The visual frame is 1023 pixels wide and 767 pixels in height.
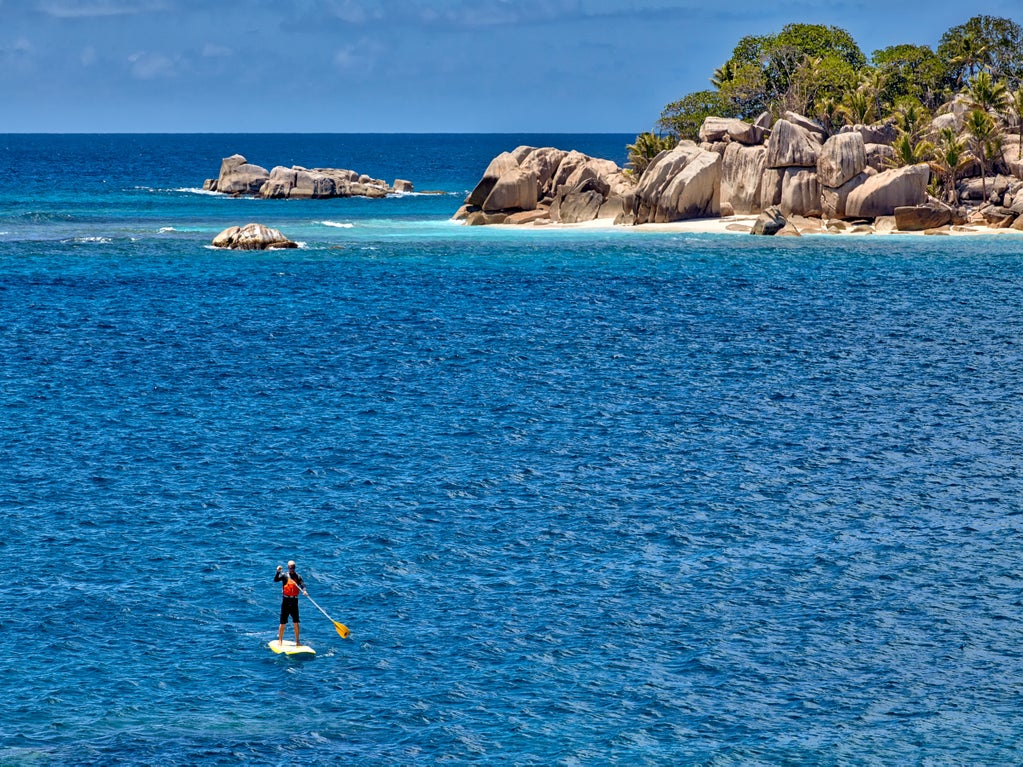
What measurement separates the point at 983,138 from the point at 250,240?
6554 cm

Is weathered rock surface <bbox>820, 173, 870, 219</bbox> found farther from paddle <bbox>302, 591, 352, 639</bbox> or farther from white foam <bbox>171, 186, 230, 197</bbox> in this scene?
paddle <bbox>302, 591, 352, 639</bbox>

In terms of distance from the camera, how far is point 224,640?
33406 mm

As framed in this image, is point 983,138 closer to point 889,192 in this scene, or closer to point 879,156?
point 889,192

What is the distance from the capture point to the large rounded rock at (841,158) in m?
117

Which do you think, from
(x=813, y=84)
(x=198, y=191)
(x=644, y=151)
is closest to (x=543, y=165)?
(x=644, y=151)

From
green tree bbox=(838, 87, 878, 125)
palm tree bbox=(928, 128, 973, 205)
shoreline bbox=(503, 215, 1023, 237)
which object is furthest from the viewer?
green tree bbox=(838, 87, 878, 125)

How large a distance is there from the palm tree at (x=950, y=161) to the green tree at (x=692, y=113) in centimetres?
2918

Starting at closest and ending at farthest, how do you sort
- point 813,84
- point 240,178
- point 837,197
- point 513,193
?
point 837,197 → point 513,193 → point 813,84 → point 240,178

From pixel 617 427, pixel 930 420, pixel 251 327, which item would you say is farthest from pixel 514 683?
pixel 251 327

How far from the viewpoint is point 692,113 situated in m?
149

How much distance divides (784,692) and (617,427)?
24.0m

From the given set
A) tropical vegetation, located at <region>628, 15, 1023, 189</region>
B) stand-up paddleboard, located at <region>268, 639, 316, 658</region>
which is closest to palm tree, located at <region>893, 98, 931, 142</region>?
tropical vegetation, located at <region>628, 15, 1023, 189</region>

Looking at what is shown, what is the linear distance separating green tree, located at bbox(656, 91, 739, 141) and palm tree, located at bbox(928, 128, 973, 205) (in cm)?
2918

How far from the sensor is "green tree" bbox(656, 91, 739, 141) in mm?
147125
